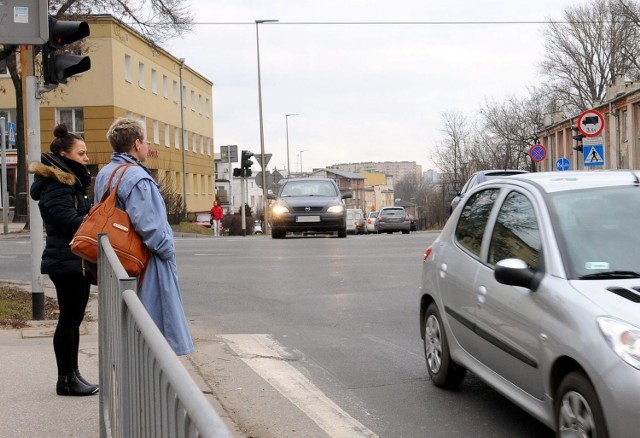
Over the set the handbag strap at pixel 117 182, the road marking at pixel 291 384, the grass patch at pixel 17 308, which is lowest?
the road marking at pixel 291 384

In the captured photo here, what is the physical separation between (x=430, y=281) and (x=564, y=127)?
59961 millimetres

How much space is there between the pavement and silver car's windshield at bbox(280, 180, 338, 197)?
15345 millimetres

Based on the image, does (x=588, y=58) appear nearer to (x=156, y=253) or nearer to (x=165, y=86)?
(x=165, y=86)

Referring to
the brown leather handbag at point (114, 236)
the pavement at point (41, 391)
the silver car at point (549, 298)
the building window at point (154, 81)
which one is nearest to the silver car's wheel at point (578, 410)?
the silver car at point (549, 298)

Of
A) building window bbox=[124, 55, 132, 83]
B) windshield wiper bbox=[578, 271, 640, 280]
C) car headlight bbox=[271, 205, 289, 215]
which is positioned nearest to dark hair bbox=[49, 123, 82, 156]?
windshield wiper bbox=[578, 271, 640, 280]

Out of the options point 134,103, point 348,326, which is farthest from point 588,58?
point 348,326

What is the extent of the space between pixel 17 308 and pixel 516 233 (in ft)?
21.4

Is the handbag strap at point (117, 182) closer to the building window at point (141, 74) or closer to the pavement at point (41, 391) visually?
the pavement at point (41, 391)

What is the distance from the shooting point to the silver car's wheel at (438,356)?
633 centimetres

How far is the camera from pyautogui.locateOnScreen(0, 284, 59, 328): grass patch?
8980 millimetres

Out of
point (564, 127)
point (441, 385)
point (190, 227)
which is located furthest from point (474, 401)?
point (564, 127)

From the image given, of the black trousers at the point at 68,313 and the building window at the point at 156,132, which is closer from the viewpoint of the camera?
the black trousers at the point at 68,313

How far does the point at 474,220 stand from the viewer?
6309 mm

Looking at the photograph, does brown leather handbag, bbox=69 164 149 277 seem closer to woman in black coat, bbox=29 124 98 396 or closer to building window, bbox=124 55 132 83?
woman in black coat, bbox=29 124 98 396
